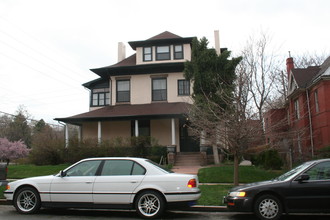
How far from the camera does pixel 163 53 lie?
26203 millimetres

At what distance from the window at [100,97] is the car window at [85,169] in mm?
19141

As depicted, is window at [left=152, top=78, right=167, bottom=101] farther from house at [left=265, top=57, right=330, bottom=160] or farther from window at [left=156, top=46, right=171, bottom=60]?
house at [left=265, top=57, right=330, bottom=160]

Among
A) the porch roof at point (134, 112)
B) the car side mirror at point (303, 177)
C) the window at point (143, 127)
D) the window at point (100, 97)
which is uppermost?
the window at point (100, 97)

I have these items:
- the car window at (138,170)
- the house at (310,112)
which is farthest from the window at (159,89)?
the car window at (138,170)

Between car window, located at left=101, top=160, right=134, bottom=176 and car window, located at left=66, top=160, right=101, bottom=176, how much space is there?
25cm

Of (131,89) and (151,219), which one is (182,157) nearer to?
(131,89)

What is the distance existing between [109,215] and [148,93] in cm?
1744

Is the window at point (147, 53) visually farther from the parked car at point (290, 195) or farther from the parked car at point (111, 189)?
the parked car at point (290, 195)

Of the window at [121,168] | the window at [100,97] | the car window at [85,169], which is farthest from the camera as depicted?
the window at [100,97]

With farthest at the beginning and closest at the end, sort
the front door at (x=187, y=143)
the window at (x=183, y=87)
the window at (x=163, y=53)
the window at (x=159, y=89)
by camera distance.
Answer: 1. the window at (x=163, y=53)
2. the window at (x=159, y=89)
3. the window at (x=183, y=87)
4. the front door at (x=187, y=143)

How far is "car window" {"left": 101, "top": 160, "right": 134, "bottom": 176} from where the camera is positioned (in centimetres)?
808

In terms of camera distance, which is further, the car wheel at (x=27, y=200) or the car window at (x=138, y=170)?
the car wheel at (x=27, y=200)

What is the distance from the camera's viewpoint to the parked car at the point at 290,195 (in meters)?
7.31

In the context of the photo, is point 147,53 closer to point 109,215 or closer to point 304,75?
point 304,75
